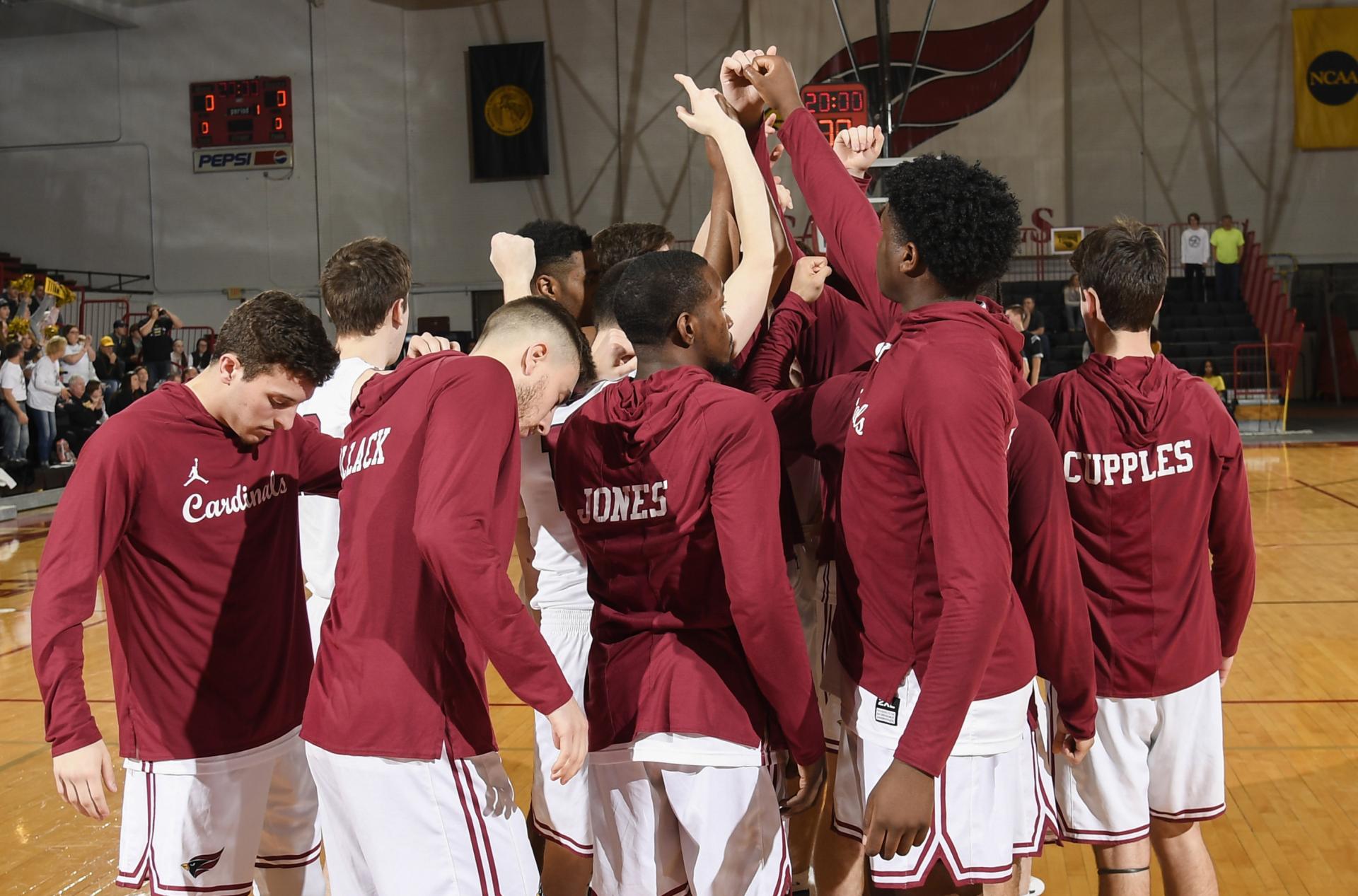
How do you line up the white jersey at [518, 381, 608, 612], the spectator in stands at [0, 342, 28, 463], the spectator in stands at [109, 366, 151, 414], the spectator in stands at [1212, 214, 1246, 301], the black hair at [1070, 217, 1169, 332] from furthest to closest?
the spectator in stands at [1212, 214, 1246, 301]
the spectator in stands at [109, 366, 151, 414]
the spectator in stands at [0, 342, 28, 463]
the white jersey at [518, 381, 608, 612]
the black hair at [1070, 217, 1169, 332]

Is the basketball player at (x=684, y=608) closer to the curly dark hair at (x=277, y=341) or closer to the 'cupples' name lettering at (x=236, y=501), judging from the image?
the curly dark hair at (x=277, y=341)

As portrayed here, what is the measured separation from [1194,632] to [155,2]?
77.2 feet

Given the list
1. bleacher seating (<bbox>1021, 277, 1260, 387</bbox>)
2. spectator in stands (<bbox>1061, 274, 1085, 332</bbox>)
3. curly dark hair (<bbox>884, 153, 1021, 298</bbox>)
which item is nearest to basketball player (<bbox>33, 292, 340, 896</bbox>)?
curly dark hair (<bbox>884, 153, 1021, 298</bbox>)

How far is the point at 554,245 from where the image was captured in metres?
3.57

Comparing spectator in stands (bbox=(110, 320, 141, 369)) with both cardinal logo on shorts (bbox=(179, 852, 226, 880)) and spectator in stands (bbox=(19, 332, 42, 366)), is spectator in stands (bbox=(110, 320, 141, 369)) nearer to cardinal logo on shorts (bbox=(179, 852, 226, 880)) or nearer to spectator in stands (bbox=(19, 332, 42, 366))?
spectator in stands (bbox=(19, 332, 42, 366))

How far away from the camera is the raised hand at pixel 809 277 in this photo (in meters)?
3.12

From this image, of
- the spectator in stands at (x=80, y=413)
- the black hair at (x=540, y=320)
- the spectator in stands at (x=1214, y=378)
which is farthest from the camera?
the spectator in stands at (x=1214, y=378)

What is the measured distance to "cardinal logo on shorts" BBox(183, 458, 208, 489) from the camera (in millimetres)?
2564

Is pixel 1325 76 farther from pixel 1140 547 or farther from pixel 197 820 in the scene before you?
pixel 197 820

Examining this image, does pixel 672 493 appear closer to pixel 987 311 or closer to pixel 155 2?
pixel 987 311

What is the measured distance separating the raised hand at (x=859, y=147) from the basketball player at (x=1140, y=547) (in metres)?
0.75

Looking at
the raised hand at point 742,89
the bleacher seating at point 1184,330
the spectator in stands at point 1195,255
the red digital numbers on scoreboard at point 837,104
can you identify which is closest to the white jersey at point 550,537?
the raised hand at point 742,89

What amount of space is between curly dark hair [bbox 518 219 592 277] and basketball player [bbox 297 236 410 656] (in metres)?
0.53

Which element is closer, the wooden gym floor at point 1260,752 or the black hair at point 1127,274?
the black hair at point 1127,274
